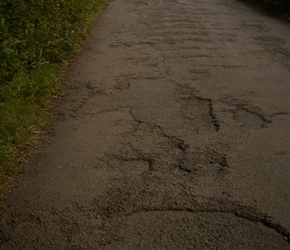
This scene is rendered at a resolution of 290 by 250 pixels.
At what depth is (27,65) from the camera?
7176mm

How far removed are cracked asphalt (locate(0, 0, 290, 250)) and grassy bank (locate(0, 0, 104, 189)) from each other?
0.73ft

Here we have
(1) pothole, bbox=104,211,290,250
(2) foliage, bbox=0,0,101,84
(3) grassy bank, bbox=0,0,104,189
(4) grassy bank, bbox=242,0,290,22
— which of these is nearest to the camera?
(1) pothole, bbox=104,211,290,250

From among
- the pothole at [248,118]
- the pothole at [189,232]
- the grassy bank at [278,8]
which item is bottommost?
the grassy bank at [278,8]

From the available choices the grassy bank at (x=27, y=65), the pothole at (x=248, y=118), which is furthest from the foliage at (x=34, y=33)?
the pothole at (x=248, y=118)

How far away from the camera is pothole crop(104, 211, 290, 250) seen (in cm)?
339

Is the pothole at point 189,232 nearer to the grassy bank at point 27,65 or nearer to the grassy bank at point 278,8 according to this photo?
the grassy bank at point 27,65

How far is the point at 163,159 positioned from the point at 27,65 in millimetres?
3217

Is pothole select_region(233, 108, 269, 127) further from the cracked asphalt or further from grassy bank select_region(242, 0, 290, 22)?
grassy bank select_region(242, 0, 290, 22)

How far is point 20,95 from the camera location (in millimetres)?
6348

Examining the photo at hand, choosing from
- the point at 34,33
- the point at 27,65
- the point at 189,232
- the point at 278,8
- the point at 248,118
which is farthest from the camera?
the point at 278,8

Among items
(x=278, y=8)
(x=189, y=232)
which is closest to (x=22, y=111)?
(x=189, y=232)

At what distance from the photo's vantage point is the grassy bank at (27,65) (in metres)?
5.15

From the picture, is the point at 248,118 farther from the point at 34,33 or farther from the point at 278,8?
the point at 278,8

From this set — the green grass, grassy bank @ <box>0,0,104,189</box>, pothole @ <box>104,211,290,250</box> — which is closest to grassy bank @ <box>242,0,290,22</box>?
grassy bank @ <box>0,0,104,189</box>
